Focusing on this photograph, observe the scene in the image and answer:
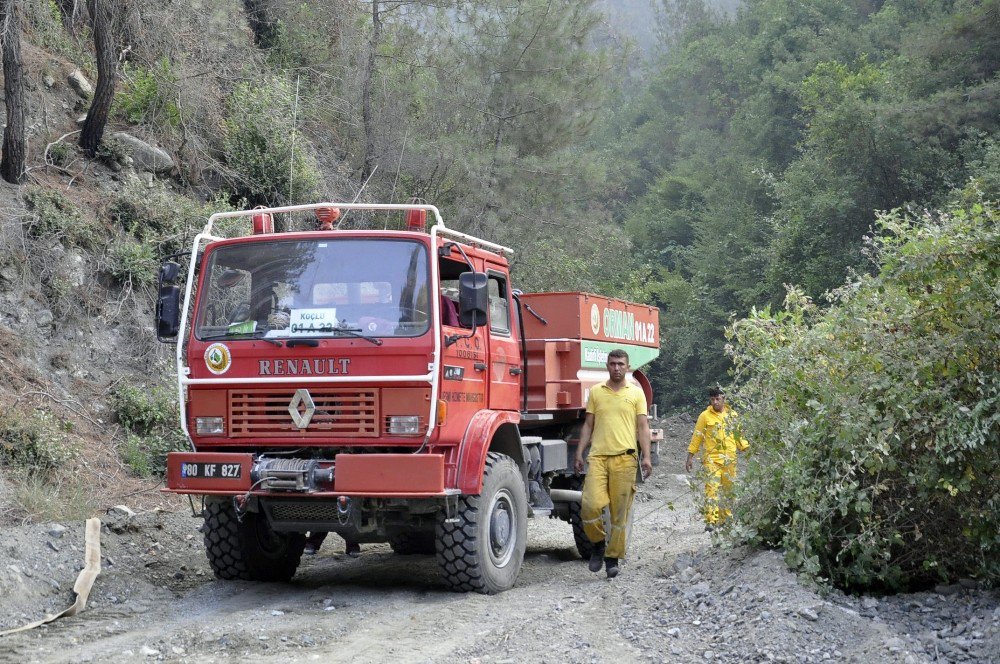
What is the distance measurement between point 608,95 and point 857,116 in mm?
6904

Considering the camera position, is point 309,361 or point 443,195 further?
point 443,195

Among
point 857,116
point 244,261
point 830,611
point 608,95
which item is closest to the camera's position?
point 830,611

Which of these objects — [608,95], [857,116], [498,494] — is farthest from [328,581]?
[857,116]

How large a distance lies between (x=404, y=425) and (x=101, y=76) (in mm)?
9247

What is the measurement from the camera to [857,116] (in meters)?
27.0

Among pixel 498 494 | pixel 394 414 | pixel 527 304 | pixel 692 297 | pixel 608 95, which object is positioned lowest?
pixel 498 494

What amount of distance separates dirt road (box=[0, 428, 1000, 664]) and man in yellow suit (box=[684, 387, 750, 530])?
44cm

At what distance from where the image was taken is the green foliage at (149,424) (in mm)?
12312

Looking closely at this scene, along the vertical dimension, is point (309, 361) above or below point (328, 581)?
above

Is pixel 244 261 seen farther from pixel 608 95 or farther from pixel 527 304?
pixel 608 95

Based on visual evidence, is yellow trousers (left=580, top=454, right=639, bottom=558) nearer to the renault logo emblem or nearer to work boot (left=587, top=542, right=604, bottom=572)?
work boot (left=587, top=542, right=604, bottom=572)

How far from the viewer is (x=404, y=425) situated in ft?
25.0

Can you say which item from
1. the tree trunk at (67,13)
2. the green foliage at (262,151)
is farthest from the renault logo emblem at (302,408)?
the tree trunk at (67,13)

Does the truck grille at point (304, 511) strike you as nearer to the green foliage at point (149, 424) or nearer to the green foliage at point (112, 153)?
the green foliage at point (149, 424)
